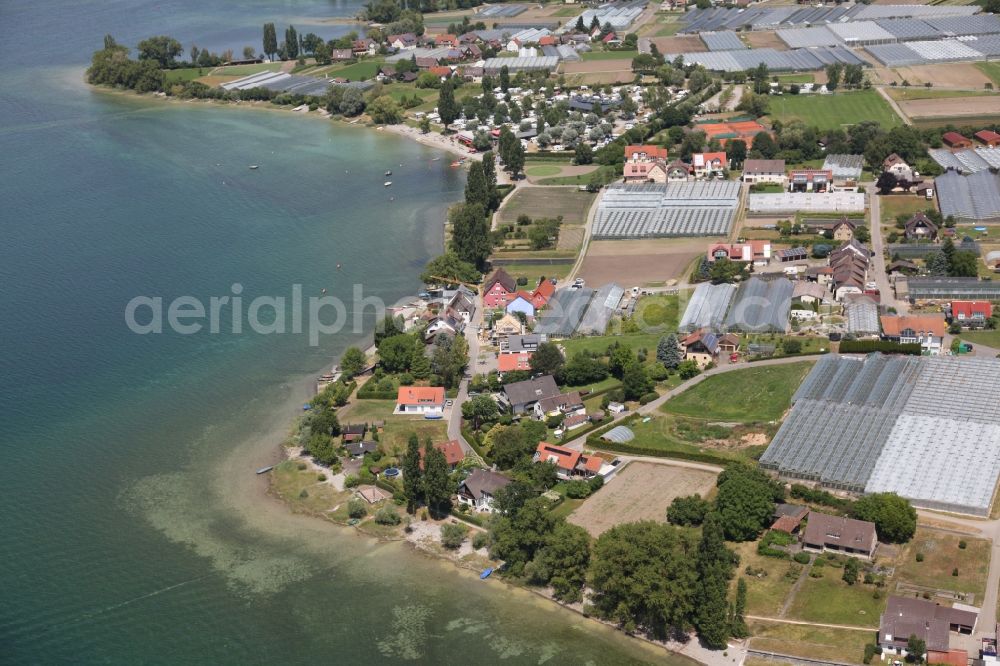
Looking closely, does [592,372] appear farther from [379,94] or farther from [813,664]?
[379,94]

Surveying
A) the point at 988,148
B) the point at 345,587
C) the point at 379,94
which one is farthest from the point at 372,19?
the point at 345,587

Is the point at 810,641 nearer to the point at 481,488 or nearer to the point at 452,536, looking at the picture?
the point at 452,536

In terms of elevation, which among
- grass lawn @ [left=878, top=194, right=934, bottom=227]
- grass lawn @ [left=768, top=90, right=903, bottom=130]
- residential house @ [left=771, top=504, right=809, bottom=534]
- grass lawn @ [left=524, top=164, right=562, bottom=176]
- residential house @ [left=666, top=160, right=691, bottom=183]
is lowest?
residential house @ [left=771, top=504, right=809, bottom=534]

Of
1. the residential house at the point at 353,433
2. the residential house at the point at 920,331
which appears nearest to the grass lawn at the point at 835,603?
the residential house at the point at 920,331

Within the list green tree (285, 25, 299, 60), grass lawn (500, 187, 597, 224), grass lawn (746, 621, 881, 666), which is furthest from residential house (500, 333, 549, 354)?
green tree (285, 25, 299, 60)

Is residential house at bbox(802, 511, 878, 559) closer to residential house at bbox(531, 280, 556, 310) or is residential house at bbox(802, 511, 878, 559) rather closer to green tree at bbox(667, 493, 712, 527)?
green tree at bbox(667, 493, 712, 527)

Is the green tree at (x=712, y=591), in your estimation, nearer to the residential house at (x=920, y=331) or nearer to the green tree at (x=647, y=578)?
the green tree at (x=647, y=578)
